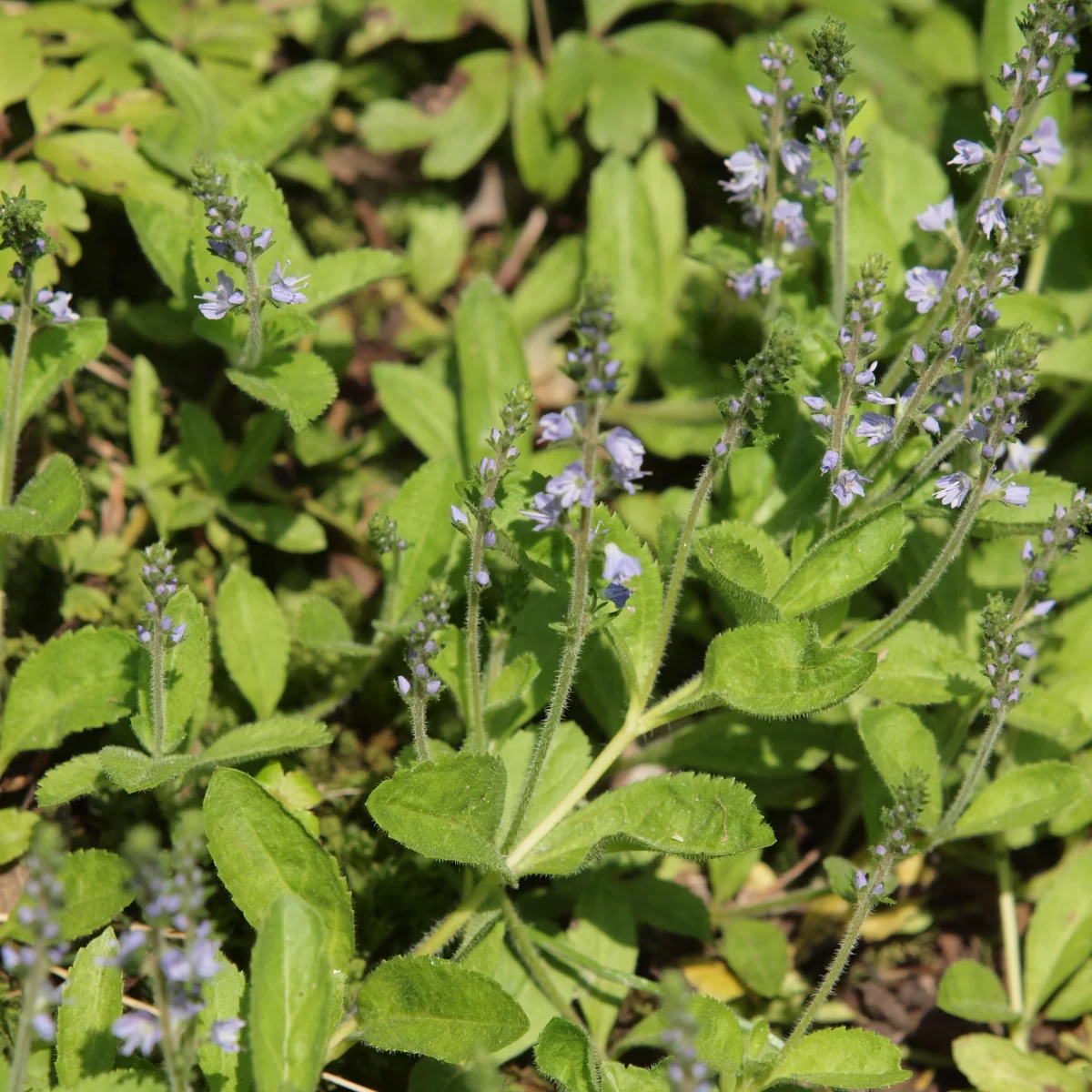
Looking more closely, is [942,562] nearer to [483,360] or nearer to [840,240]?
Result: [840,240]

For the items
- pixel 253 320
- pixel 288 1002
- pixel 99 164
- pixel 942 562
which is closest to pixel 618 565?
pixel 942 562

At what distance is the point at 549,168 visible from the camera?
6.59 m

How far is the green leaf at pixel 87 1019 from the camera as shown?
3.68 metres

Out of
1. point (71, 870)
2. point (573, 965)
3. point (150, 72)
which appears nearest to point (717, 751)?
point (573, 965)

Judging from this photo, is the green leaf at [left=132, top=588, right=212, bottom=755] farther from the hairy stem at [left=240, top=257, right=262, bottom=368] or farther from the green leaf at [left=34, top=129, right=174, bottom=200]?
the green leaf at [left=34, top=129, right=174, bottom=200]

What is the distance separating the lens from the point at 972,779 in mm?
4500

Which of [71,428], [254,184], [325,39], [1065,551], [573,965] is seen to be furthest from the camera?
[325,39]

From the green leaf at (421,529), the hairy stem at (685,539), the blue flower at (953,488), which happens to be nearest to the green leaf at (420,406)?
the green leaf at (421,529)

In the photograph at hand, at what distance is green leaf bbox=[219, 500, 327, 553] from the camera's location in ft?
17.4

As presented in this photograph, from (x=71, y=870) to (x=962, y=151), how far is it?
420 cm

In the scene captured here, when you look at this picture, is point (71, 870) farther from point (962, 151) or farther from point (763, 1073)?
point (962, 151)

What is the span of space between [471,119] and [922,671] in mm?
3983

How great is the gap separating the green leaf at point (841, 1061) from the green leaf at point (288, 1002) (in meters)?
1.59

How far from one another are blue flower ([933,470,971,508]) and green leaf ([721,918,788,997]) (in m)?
2.02
